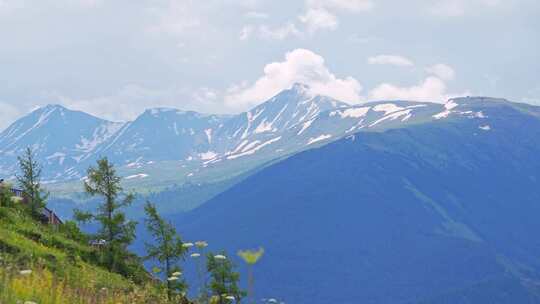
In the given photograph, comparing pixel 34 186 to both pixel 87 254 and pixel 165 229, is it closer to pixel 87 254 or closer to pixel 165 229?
pixel 165 229

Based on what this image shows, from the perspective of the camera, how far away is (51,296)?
35.0 feet

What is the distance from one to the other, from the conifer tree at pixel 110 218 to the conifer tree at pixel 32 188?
243cm

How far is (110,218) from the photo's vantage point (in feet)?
150

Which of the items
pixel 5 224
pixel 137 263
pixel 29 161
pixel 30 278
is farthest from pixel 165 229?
pixel 30 278

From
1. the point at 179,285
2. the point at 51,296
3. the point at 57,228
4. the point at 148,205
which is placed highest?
the point at 148,205

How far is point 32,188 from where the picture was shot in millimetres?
49188

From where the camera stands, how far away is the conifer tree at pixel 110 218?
3825 cm

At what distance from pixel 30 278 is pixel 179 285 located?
99.0 ft

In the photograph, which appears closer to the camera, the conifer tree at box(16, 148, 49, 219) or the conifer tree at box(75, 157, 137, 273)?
the conifer tree at box(75, 157, 137, 273)

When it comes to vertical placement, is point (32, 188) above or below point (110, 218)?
above

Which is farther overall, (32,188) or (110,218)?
(32,188)

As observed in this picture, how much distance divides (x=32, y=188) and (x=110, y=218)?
6.98 metres

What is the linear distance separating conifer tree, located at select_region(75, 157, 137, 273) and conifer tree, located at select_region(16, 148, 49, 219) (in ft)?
7.98

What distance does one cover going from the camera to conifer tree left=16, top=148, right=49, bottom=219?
4664cm
